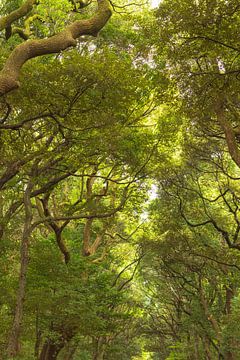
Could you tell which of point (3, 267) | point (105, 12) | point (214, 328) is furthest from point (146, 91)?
point (214, 328)

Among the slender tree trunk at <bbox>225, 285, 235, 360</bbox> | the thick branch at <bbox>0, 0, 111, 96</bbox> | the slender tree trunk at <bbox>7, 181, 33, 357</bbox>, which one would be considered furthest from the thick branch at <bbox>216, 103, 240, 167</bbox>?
the slender tree trunk at <bbox>225, 285, 235, 360</bbox>

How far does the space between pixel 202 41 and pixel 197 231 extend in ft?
37.6

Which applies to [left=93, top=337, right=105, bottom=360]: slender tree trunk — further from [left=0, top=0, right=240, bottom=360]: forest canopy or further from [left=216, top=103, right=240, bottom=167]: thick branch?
[left=216, top=103, right=240, bottom=167]: thick branch

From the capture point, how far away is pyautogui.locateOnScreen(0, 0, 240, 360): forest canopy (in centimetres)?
740

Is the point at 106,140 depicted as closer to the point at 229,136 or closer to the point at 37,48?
the point at 229,136

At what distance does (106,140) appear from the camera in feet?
36.7

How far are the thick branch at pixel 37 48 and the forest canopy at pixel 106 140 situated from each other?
0.07 ft

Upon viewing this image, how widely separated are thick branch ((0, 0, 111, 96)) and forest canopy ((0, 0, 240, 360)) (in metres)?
0.02

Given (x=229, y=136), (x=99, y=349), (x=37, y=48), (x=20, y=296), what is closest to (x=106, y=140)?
(x=229, y=136)

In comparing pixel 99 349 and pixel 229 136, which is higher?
pixel 229 136

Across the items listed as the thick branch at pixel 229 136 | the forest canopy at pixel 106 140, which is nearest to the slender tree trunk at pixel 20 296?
the forest canopy at pixel 106 140

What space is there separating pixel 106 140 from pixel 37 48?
555cm

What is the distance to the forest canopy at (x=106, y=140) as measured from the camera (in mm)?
7398

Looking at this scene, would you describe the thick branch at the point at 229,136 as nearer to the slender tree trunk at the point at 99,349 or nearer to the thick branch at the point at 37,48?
the thick branch at the point at 37,48
